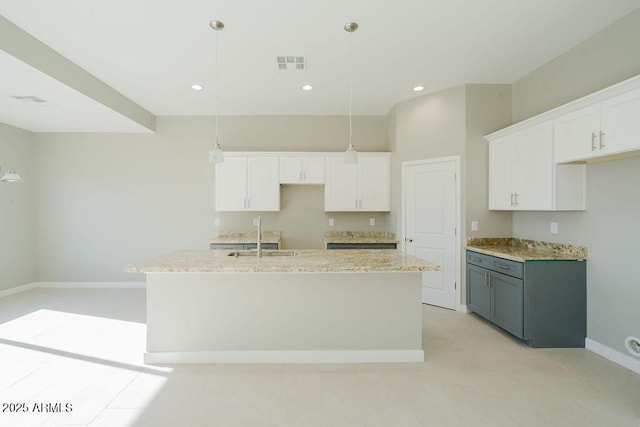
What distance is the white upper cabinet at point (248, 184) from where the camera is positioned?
458 cm

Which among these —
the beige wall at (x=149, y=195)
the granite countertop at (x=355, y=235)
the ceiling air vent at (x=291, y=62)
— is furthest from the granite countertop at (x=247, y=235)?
the ceiling air vent at (x=291, y=62)

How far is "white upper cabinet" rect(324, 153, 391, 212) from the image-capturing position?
15.2 feet

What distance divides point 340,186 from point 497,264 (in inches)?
96.3

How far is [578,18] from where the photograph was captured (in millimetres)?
2498

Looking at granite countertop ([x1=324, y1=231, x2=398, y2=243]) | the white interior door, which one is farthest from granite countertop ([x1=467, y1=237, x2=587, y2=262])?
granite countertop ([x1=324, y1=231, x2=398, y2=243])

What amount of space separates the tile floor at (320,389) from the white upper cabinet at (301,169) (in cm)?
284

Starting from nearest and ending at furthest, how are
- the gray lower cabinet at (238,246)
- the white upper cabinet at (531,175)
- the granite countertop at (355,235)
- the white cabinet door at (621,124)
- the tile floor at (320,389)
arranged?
the tile floor at (320,389)
the white cabinet door at (621,124)
the white upper cabinet at (531,175)
the gray lower cabinet at (238,246)
the granite countertop at (355,235)

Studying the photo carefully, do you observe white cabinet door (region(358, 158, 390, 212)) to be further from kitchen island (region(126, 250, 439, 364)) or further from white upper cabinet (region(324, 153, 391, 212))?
kitchen island (region(126, 250, 439, 364))

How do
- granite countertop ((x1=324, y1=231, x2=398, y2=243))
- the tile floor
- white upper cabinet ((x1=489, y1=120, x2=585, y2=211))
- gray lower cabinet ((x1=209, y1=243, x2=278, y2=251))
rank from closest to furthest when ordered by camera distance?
1. the tile floor
2. white upper cabinet ((x1=489, y1=120, x2=585, y2=211))
3. gray lower cabinet ((x1=209, y1=243, x2=278, y2=251))
4. granite countertop ((x1=324, y1=231, x2=398, y2=243))

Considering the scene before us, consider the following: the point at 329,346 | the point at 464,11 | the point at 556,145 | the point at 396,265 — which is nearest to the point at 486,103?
the point at 556,145

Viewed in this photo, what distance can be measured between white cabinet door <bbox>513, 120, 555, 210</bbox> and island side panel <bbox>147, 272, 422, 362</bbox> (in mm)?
1681

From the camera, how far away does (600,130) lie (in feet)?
7.72

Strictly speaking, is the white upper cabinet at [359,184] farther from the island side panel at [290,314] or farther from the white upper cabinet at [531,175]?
the island side panel at [290,314]

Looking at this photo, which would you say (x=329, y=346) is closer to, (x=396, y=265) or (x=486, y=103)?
(x=396, y=265)
